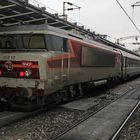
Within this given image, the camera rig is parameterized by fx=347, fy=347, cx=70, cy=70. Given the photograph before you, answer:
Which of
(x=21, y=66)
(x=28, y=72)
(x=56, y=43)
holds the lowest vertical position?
(x=28, y=72)

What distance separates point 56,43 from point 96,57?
6114 mm

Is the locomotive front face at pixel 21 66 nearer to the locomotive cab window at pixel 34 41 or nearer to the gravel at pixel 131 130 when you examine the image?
the locomotive cab window at pixel 34 41

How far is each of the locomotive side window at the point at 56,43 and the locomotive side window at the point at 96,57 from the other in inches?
108

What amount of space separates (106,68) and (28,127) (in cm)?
1218

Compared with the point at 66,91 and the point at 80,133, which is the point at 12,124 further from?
the point at 66,91

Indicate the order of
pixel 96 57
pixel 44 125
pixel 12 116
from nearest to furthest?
pixel 44 125, pixel 12 116, pixel 96 57

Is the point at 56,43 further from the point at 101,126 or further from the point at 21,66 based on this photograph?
the point at 101,126

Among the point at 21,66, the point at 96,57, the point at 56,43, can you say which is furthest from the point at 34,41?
the point at 96,57

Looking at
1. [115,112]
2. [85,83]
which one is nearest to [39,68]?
[115,112]

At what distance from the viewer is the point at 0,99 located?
41.5 feet

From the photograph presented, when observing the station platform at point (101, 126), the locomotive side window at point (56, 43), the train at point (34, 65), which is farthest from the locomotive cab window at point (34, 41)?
the station platform at point (101, 126)

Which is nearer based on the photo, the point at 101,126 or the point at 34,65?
the point at 101,126

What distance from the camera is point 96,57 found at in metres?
18.6

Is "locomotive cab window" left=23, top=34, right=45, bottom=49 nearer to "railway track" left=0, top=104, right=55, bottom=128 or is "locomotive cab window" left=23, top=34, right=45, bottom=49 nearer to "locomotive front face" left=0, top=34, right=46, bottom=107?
"locomotive front face" left=0, top=34, right=46, bottom=107
